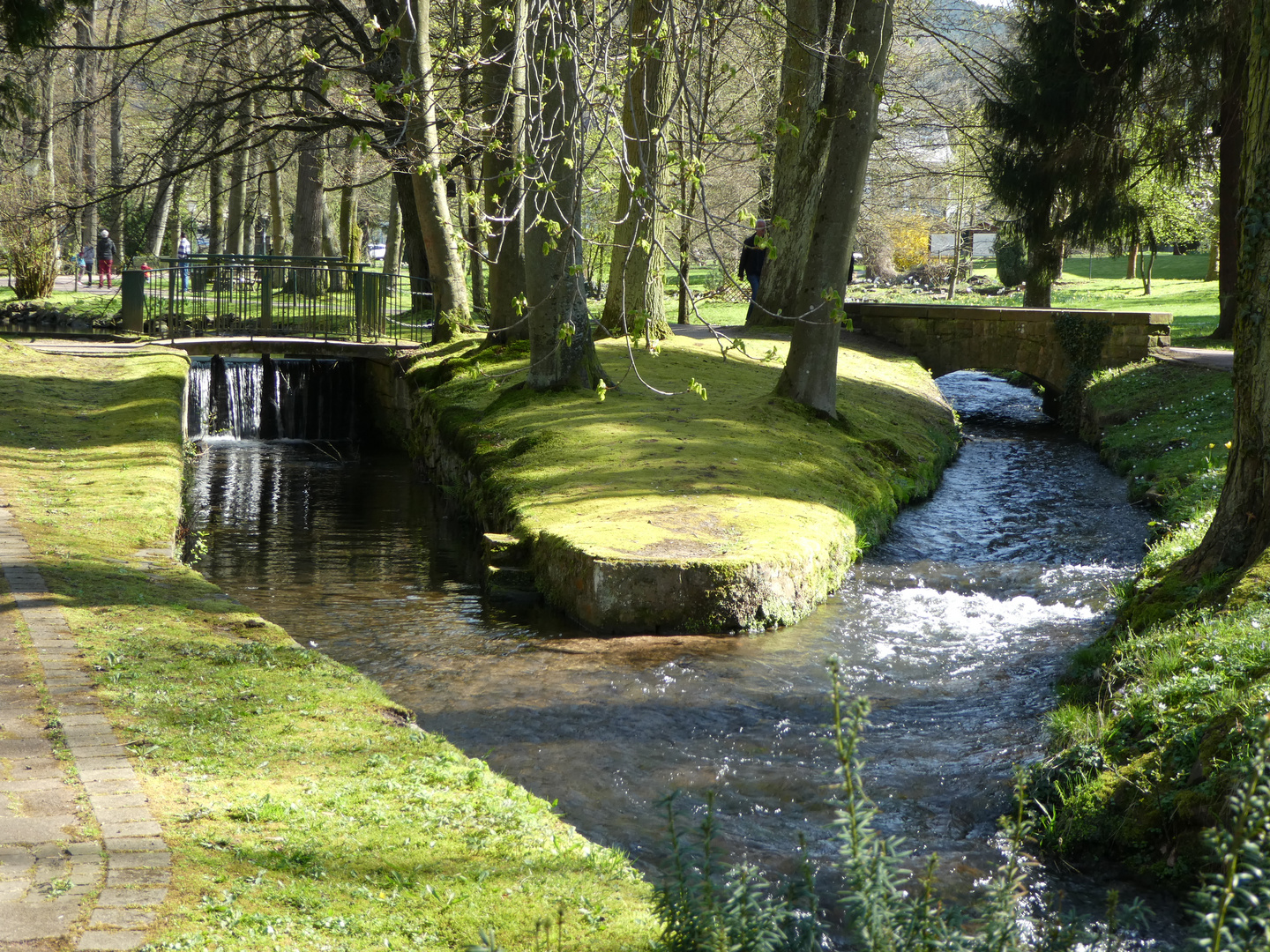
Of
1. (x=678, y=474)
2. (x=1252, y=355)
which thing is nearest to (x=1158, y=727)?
(x=1252, y=355)

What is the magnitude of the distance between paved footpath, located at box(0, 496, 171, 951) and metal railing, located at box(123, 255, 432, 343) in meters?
14.1

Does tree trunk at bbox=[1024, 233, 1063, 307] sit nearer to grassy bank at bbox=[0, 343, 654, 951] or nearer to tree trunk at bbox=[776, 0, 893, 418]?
tree trunk at bbox=[776, 0, 893, 418]

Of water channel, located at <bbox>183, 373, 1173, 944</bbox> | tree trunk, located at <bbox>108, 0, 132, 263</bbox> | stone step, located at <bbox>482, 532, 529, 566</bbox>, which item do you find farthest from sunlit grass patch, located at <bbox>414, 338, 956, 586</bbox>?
Answer: tree trunk, located at <bbox>108, 0, 132, 263</bbox>

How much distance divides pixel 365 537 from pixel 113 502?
288 centimetres

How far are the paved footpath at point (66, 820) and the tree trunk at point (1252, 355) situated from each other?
19.5 ft

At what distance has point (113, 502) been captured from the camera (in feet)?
29.5

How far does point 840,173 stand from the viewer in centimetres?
1177

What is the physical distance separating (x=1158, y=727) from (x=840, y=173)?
7.86m

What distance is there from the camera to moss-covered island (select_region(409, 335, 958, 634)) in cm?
791

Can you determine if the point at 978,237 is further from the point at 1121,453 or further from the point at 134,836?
the point at 134,836

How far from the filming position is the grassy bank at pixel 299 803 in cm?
344

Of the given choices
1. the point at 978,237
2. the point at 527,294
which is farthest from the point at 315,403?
the point at 978,237

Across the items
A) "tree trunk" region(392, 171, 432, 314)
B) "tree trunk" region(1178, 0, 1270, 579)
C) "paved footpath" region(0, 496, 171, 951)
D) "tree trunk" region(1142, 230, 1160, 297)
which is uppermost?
"tree trunk" region(1142, 230, 1160, 297)

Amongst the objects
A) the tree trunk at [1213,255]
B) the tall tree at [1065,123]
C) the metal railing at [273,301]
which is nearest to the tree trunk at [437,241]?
the metal railing at [273,301]
